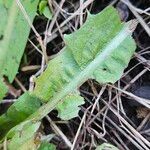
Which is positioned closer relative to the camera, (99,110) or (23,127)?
(23,127)

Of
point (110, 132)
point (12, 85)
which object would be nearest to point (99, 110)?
point (110, 132)

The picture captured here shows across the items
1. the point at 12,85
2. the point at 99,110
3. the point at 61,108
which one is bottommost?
the point at 99,110

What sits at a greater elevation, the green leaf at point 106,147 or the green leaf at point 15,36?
the green leaf at point 15,36

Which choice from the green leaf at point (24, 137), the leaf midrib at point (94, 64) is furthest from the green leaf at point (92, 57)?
the green leaf at point (24, 137)

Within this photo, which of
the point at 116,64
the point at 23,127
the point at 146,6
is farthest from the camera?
the point at 146,6

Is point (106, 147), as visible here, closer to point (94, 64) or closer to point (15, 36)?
point (94, 64)

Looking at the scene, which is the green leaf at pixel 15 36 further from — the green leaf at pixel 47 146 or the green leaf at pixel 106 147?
the green leaf at pixel 106 147

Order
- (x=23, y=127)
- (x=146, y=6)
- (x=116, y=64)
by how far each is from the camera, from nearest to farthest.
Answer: (x=23, y=127) < (x=116, y=64) < (x=146, y=6)

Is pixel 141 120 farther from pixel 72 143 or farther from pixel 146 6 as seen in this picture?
pixel 146 6
